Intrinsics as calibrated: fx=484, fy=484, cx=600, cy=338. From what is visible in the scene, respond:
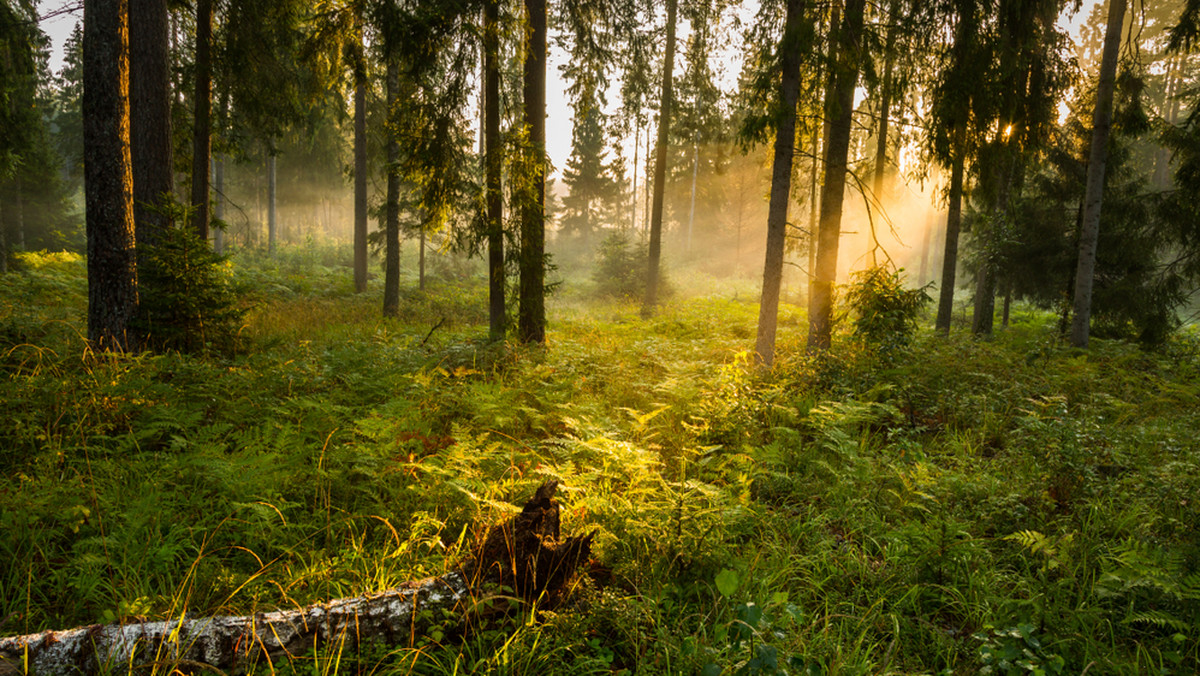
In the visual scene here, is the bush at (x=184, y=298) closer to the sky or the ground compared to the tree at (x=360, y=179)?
closer to the ground

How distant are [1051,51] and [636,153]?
90.5 ft

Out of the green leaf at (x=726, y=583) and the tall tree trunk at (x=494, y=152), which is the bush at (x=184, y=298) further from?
the green leaf at (x=726, y=583)

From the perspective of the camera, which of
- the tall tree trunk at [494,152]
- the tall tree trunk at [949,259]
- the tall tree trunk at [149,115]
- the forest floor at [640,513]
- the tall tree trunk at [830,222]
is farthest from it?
the tall tree trunk at [949,259]

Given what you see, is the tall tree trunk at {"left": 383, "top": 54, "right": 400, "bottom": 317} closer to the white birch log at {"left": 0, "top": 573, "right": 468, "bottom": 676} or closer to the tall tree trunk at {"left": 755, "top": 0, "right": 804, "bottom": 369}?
the tall tree trunk at {"left": 755, "top": 0, "right": 804, "bottom": 369}

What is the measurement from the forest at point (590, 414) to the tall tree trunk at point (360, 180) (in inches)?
107

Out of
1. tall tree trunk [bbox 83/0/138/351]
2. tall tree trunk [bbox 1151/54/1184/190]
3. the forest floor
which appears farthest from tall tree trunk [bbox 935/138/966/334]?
tall tree trunk [bbox 1151/54/1184/190]

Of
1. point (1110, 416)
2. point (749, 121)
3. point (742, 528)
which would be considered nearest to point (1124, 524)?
point (742, 528)

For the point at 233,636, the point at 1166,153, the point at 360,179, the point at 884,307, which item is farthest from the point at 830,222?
the point at 1166,153

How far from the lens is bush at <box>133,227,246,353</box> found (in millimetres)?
6184

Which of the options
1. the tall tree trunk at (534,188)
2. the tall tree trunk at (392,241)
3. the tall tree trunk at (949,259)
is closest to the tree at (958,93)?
the tall tree trunk at (949,259)

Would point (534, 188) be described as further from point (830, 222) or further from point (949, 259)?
point (949, 259)

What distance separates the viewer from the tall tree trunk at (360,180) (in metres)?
15.3

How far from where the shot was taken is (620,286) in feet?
75.2

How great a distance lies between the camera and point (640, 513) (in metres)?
3.30
